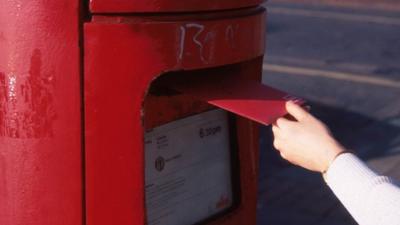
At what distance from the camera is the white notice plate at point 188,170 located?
2.50 m

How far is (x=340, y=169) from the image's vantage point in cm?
200

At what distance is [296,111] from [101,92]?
0.47 metres

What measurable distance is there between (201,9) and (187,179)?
1.86ft

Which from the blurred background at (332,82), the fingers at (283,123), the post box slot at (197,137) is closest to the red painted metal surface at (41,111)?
the post box slot at (197,137)

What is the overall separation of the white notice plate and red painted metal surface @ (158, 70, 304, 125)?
0.15m

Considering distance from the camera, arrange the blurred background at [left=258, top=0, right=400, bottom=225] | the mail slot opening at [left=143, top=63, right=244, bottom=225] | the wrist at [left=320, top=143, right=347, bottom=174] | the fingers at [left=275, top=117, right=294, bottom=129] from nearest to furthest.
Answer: the wrist at [left=320, top=143, right=347, bottom=174]
the fingers at [left=275, top=117, right=294, bottom=129]
the mail slot opening at [left=143, top=63, right=244, bottom=225]
the blurred background at [left=258, top=0, right=400, bottom=225]

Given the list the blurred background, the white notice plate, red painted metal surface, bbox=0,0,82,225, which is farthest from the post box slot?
the blurred background

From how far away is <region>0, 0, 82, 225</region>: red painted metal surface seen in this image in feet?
7.32

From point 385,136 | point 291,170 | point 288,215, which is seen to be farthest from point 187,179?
point 385,136

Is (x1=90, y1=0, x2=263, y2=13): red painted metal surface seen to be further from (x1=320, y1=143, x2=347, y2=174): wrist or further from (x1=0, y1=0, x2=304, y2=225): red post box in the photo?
(x1=320, y1=143, x2=347, y2=174): wrist

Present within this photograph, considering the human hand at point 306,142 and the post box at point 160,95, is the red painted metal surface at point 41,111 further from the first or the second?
the human hand at point 306,142

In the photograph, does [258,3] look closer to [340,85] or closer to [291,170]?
[291,170]

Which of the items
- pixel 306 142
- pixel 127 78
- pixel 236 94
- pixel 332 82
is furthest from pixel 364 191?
pixel 332 82

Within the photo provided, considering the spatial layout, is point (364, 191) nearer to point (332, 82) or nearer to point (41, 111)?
point (41, 111)
